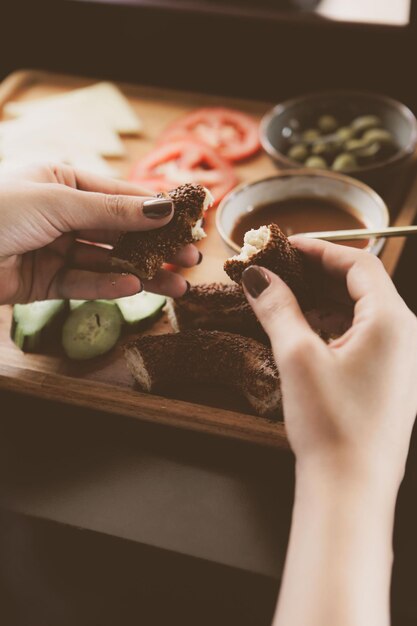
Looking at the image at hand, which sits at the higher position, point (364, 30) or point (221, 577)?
point (364, 30)

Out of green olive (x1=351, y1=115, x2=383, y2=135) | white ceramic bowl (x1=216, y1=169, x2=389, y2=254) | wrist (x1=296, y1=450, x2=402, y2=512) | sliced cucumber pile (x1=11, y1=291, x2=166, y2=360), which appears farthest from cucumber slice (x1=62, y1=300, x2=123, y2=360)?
green olive (x1=351, y1=115, x2=383, y2=135)

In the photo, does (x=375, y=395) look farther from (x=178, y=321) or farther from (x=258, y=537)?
(x=178, y=321)

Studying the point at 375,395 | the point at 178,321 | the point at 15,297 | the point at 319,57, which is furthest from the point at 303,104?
the point at 375,395

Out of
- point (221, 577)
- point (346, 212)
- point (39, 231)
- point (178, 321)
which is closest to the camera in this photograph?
point (221, 577)

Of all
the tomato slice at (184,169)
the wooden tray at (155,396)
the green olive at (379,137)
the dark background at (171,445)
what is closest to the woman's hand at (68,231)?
the wooden tray at (155,396)

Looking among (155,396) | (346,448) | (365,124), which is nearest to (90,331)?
(155,396)

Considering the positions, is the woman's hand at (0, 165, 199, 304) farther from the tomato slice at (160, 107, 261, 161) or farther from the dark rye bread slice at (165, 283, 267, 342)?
the tomato slice at (160, 107, 261, 161)

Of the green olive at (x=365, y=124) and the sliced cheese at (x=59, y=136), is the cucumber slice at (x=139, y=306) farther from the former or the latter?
the green olive at (x=365, y=124)
